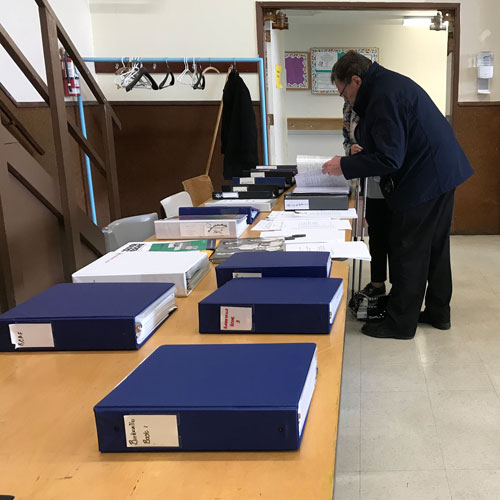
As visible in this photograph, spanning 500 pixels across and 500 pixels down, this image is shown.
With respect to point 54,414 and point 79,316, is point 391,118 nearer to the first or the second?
point 79,316

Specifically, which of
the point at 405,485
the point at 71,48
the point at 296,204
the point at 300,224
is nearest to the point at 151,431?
the point at 405,485

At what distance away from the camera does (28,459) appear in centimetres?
96

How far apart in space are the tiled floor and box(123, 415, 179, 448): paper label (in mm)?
1115

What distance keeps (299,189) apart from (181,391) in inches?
106

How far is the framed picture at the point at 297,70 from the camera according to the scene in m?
7.62

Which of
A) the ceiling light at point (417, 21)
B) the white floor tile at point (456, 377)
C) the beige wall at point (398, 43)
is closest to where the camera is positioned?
the white floor tile at point (456, 377)

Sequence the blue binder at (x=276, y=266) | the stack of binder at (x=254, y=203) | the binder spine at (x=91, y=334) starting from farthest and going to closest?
the stack of binder at (x=254, y=203)
the blue binder at (x=276, y=266)
the binder spine at (x=91, y=334)

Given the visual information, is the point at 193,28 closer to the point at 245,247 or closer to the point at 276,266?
the point at 245,247

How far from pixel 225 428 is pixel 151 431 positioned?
0.12m

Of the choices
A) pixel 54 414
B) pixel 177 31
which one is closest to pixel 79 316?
pixel 54 414

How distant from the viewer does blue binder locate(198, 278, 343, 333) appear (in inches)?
55.1

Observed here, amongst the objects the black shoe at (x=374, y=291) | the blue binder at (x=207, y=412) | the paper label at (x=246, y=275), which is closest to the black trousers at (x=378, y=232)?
the black shoe at (x=374, y=291)

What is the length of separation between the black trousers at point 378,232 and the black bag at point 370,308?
Result: 0.17 metres

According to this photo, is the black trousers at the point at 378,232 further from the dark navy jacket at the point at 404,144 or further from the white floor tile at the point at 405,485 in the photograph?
the white floor tile at the point at 405,485
